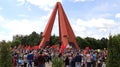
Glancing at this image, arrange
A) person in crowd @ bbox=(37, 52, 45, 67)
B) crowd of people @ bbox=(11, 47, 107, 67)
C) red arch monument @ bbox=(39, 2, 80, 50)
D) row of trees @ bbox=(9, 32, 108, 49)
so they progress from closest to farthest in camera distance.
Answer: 1. person in crowd @ bbox=(37, 52, 45, 67)
2. crowd of people @ bbox=(11, 47, 107, 67)
3. red arch monument @ bbox=(39, 2, 80, 50)
4. row of trees @ bbox=(9, 32, 108, 49)

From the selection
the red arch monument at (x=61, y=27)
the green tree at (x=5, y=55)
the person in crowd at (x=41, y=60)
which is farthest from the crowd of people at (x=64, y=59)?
the red arch monument at (x=61, y=27)

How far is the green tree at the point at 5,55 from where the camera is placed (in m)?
13.3

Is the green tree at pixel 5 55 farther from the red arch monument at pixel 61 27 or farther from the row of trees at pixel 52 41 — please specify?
the row of trees at pixel 52 41

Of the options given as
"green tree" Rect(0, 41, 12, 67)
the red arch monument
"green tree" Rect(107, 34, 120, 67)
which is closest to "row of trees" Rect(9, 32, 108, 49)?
the red arch monument

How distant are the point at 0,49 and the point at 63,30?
29697 mm

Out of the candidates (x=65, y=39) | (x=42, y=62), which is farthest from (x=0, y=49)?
(x=65, y=39)

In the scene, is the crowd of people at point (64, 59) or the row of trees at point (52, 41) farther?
the row of trees at point (52, 41)

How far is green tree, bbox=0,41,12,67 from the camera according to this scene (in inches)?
524

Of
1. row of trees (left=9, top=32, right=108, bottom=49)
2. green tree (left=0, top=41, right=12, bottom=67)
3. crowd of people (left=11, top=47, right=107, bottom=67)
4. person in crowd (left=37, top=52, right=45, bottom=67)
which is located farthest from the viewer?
row of trees (left=9, top=32, right=108, bottom=49)

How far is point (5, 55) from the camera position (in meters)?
13.5

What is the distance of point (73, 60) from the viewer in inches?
836

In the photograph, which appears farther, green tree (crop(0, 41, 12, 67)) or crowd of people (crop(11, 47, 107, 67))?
crowd of people (crop(11, 47, 107, 67))

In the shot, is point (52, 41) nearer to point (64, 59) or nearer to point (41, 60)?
point (64, 59)

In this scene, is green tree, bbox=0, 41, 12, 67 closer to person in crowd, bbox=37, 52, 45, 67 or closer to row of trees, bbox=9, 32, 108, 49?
person in crowd, bbox=37, 52, 45, 67
